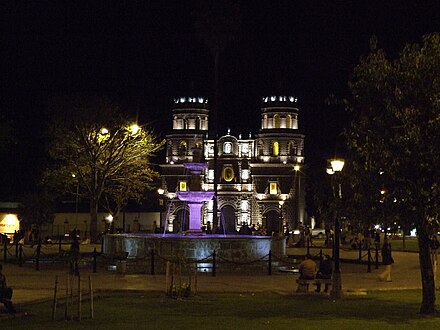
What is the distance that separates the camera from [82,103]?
49781mm

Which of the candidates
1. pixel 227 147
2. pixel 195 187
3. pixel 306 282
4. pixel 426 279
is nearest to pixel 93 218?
pixel 195 187

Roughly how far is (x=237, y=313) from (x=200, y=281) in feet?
26.1

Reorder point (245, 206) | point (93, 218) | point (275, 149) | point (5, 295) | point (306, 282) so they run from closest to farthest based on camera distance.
→ point (5, 295)
point (306, 282)
point (93, 218)
point (245, 206)
point (275, 149)

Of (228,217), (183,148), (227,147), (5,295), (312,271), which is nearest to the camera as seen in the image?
(5,295)

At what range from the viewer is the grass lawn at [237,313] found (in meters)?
15.1

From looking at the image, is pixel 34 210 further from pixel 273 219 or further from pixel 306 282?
pixel 273 219

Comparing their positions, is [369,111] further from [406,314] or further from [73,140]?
[73,140]

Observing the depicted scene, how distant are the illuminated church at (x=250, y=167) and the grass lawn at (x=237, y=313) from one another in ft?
245

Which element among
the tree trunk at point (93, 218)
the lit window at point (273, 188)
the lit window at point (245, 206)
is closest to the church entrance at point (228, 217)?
the lit window at point (245, 206)

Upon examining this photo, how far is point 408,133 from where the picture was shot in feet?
52.0

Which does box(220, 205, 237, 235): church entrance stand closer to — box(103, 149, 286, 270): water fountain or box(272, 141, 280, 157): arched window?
box(272, 141, 280, 157): arched window

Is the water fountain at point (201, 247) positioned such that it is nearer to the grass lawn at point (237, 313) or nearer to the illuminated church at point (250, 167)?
the grass lawn at point (237, 313)

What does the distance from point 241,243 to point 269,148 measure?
68110mm

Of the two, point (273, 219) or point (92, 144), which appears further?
point (273, 219)
